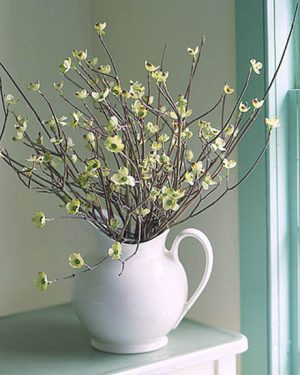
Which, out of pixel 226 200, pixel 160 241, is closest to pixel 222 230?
pixel 226 200

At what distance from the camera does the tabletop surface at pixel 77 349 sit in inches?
57.4

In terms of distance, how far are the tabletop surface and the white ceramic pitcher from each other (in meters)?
0.05

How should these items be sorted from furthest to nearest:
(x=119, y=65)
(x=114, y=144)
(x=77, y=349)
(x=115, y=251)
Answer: (x=119, y=65) < (x=77, y=349) < (x=115, y=251) < (x=114, y=144)

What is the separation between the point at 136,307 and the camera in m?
1.45

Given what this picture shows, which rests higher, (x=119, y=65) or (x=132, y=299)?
(x=119, y=65)

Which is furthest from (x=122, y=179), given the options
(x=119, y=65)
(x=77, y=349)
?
(x=119, y=65)

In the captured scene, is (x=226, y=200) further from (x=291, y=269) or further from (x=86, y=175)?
(x=86, y=175)

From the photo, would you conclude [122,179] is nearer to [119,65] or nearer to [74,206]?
[74,206]

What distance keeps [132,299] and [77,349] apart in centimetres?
21

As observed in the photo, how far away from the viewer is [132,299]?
4.74ft

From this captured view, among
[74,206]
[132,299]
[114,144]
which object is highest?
[114,144]

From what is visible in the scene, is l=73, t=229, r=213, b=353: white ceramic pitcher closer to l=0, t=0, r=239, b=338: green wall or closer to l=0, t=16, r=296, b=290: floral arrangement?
l=0, t=16, r=296, b=290: floral arrangement

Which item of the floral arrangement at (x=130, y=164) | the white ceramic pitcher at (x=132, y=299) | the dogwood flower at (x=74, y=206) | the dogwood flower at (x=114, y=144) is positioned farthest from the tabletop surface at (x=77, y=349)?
the dogwood flower at (x=114, y=144)

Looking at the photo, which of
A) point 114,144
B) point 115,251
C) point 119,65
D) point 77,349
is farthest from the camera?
point 119,65
